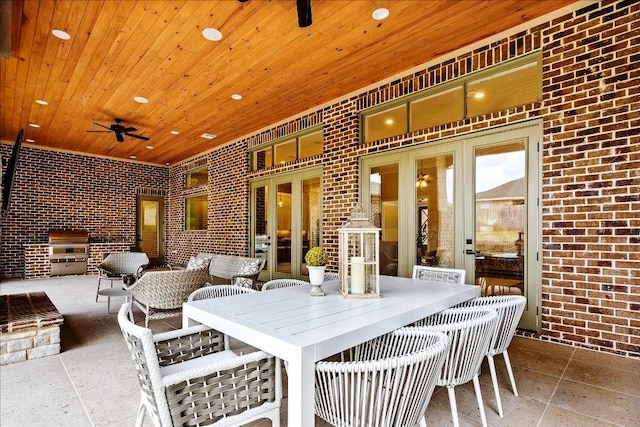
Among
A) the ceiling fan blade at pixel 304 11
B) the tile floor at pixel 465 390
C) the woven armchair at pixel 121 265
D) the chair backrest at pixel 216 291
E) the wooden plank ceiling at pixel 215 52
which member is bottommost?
the tile floor at pixel 465 390

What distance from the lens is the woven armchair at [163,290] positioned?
3.16 m

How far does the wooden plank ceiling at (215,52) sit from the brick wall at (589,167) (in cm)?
42

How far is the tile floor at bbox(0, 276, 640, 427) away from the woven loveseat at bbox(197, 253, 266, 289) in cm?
157

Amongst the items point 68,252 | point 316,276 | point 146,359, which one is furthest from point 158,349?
point 68,252

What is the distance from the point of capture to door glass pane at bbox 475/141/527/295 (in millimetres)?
3428

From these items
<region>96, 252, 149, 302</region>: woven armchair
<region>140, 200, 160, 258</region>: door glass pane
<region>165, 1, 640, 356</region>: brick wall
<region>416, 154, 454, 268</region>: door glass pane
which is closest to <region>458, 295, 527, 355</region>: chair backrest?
<region>165, 1, 640, 356</region>: brick wall

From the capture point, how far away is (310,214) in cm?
579

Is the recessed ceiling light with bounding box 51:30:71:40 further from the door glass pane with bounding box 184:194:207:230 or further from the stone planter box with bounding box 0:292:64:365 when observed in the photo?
the door glass pane with bounding box 184:194:207:230

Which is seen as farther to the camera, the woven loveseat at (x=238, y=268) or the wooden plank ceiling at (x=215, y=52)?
the woven loveseat at (x=238, y=268)

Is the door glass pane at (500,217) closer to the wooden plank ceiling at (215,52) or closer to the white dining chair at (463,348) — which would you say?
the wooden plank ceiling at (215,52)

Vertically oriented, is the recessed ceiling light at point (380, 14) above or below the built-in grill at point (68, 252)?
above

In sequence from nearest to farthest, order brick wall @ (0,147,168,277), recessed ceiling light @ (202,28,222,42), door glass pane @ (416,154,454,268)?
recessed ceiling light @ (202,28,222,42) → door glass pane @ (416,154,454,268) → brick wall @ (0,147,168,277)

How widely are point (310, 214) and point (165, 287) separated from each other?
9.63ft

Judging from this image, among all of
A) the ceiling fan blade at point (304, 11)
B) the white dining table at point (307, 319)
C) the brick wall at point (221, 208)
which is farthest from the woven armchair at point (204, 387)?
the brick wall at point (221, 208)
